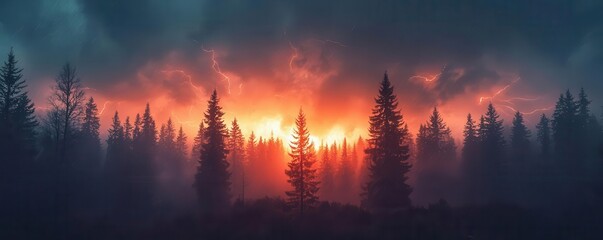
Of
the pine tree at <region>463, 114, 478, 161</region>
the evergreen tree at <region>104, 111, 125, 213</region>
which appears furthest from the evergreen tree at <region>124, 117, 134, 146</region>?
the pine tree at <region>463, 114, 478, 161</region>

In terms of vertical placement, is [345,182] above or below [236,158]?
below

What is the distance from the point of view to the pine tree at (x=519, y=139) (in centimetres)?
6800

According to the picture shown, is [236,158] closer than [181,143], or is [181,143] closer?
[236,158]

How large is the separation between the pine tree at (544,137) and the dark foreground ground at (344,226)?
4192cm

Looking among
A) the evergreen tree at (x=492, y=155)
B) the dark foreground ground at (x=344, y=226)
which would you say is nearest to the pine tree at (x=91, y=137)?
the dark foreground ground at (x=344, y=226)

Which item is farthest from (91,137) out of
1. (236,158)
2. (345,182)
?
(345,182)

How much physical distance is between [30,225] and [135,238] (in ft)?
18.0

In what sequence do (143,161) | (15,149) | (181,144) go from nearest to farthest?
(15,149) < (143,161) < (181,144)

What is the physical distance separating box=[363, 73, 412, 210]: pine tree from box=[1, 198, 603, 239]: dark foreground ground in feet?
11.9

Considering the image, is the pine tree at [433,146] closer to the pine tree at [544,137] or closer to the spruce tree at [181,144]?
the pine tree at [544,137]

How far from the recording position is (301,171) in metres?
34.7

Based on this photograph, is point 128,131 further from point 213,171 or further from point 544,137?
point 544,137

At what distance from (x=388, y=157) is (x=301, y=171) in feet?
26.4

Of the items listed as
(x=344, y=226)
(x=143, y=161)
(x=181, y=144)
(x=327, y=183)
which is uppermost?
(x=181, y=144)
